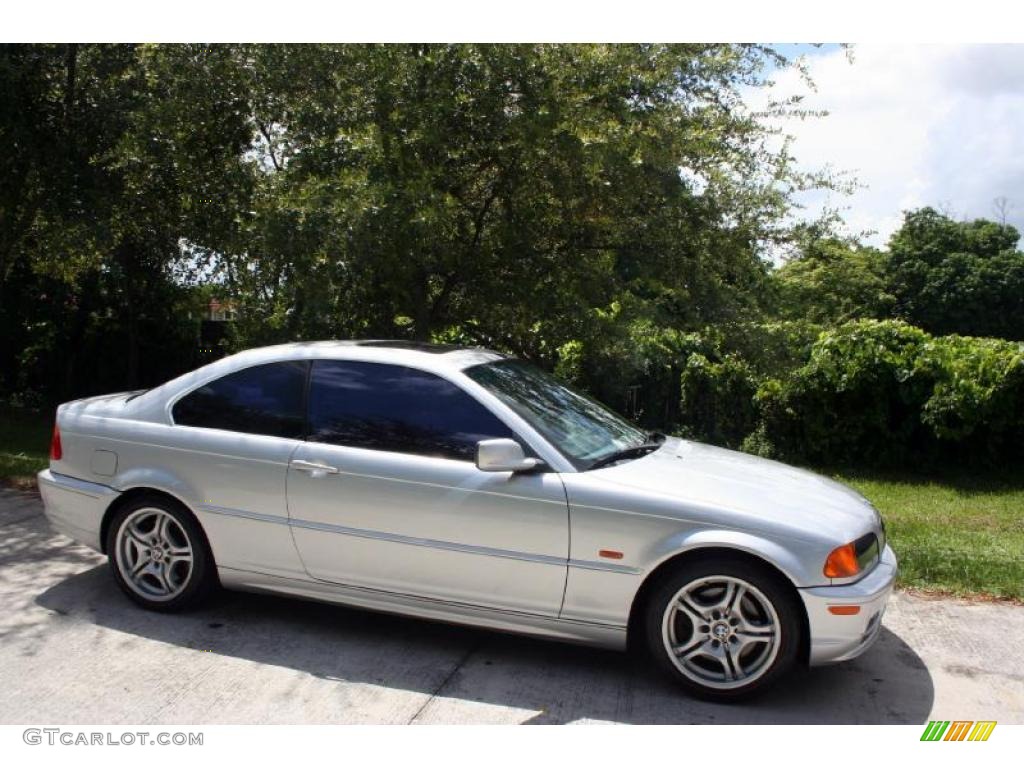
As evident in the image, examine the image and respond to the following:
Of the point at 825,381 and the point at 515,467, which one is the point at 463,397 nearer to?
the point at 515,467

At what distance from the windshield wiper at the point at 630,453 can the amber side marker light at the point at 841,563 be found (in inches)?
43.2

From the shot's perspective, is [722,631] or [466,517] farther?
[466,517]

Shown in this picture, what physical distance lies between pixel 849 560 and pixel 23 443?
10.2m

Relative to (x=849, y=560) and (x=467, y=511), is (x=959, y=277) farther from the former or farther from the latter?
(x=467, y=511)

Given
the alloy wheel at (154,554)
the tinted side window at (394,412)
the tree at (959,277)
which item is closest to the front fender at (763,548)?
the tinted side window at (394,412)

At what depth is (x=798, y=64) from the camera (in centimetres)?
822

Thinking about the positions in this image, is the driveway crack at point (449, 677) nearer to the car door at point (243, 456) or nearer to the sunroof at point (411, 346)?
the car door at point (243, 456)

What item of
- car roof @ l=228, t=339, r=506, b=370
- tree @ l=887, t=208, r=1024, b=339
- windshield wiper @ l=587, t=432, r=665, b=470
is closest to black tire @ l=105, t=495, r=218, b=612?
car roof @ l=228, t=339, r=506, b=370

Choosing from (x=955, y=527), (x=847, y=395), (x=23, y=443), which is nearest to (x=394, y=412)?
(x=955, y=527)

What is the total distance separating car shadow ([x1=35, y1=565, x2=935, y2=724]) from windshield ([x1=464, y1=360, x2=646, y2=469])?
100 centimetres

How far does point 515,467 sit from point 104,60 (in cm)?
814

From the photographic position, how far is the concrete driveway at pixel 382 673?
391cm

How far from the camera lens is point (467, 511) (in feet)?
14.1

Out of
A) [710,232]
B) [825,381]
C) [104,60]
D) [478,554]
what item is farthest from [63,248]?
[825,381]
